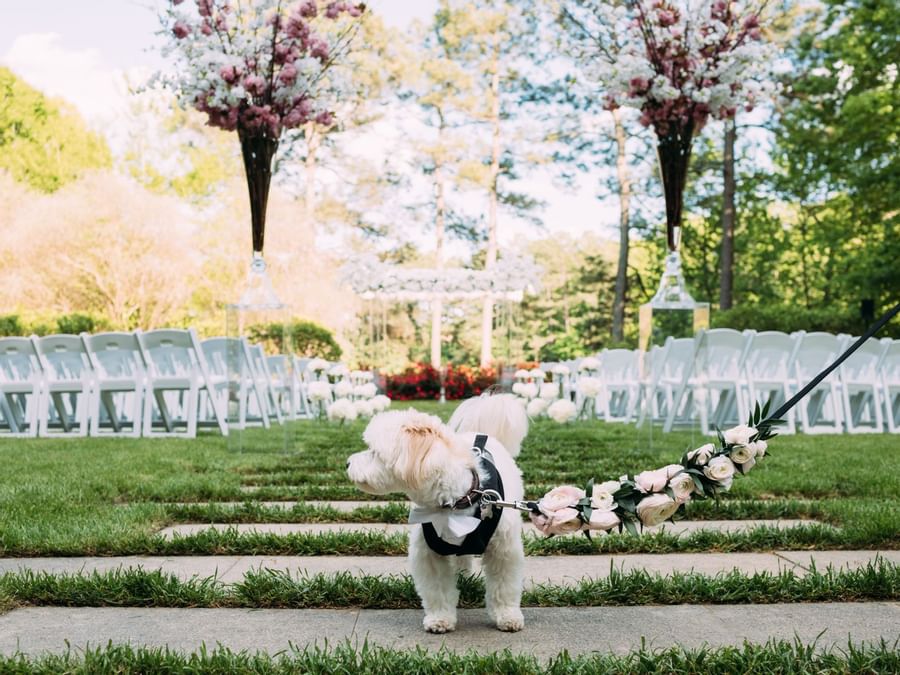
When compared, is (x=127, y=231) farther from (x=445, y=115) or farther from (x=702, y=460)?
(x=702, y=460)

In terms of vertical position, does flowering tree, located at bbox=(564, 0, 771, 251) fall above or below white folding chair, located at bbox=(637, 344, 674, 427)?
above

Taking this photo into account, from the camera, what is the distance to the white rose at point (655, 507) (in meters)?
2.56

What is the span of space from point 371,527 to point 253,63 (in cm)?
475

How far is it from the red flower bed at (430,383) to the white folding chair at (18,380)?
11.0 metres

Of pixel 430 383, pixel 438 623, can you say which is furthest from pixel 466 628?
pixel 430 383

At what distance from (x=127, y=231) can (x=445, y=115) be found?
11194mm

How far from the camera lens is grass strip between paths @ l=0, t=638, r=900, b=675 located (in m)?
2.17

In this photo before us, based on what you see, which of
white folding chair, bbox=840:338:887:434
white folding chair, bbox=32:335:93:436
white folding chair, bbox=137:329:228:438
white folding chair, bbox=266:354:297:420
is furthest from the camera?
white folding chair, bbox=840:338:887:434

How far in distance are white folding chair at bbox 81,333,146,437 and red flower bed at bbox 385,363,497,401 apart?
10.9m

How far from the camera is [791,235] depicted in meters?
30.5

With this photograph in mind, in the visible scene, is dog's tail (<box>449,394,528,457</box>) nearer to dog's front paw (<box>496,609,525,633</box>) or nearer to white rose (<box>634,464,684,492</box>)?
white rose (<box>634,464,684,492</box>)

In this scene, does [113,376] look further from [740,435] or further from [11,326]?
[11,326]

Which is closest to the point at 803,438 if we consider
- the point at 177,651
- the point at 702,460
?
the point at 702,460

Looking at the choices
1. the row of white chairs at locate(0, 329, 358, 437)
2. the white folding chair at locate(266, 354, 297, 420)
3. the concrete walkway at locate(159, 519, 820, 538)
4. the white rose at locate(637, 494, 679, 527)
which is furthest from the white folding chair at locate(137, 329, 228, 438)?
the white rose at locate(637, 494, 679, 527)
